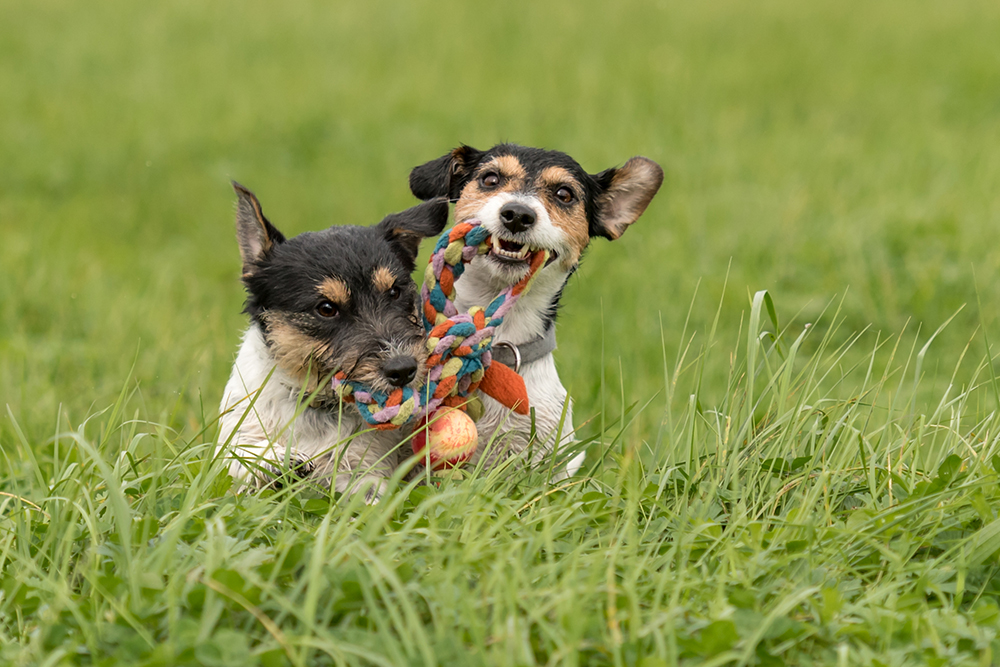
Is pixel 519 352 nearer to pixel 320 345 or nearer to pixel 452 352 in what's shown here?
pixel 452 352

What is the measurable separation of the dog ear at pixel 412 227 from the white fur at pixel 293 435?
2.02ft

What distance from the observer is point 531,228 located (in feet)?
11.8

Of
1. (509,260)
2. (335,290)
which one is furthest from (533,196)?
(335,290)

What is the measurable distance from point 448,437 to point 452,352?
0.31 m

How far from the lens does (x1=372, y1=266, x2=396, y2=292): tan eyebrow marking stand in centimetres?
344

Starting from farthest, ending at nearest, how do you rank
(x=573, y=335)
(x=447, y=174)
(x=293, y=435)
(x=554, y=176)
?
(x=573, y=335), (x=447, y=174), (x=554, y=176), (x=293, y=435)

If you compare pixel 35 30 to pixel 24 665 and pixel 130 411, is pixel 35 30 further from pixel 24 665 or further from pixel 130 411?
pixel 24 665

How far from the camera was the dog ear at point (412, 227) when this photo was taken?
3.67 metres

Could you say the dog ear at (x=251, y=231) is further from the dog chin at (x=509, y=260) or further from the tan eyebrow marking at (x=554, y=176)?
the tan eyebrow marking at (x=554, y=176)

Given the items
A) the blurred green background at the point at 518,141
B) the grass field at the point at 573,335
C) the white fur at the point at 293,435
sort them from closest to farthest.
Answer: the grass field at the point at 573,335, the white fur at the point at 293,435, the blurred green background at the point at 518,141

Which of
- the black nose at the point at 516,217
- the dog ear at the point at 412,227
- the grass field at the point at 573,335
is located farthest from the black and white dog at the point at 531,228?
the grass field at the point at 573,335

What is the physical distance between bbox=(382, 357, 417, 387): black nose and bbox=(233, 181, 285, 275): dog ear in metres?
0.73

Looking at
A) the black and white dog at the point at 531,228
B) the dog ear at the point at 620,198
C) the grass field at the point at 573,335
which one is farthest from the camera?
the dog ear at the point at 620,198

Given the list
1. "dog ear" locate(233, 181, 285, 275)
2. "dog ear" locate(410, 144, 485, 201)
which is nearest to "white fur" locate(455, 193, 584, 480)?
"dog ear" locate(410, 144, 485, 201)
